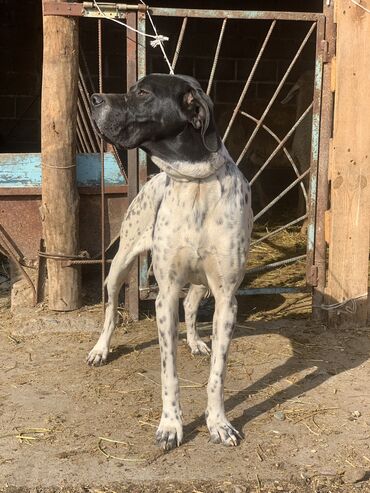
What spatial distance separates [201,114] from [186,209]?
20.0 inches

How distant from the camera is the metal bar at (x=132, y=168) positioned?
477 centimetres

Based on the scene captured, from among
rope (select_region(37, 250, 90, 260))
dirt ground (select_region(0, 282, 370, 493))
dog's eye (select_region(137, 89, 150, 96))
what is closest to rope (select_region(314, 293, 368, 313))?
dirt ground (select_region(0, 282, 370, 493))

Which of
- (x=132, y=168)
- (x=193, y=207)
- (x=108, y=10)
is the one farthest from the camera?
(x=132, y=168)

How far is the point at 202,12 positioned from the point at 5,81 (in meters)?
5.75

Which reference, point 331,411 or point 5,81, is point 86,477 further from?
point 5,81

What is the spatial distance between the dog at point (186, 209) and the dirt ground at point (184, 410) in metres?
0.19

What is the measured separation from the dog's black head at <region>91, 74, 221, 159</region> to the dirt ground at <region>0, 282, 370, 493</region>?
4.75ft

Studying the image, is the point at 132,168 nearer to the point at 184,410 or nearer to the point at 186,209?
the point at 186,209

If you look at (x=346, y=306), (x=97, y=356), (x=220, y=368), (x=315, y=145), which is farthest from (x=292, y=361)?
(x=315, y=145)

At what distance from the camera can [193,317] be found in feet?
15.3

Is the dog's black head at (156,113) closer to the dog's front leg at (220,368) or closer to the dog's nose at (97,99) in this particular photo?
the dog's nose at (97,99)

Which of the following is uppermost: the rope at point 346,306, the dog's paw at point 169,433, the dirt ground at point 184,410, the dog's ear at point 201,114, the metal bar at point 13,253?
the dog's ear at point 201,114

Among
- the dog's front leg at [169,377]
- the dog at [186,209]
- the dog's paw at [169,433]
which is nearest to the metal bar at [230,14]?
the dog at [186,209]

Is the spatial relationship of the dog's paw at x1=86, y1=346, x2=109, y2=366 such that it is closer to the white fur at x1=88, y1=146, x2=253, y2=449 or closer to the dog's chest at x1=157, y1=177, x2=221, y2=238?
the white fur at x1=88, y1=146, x2=253, y2=449
